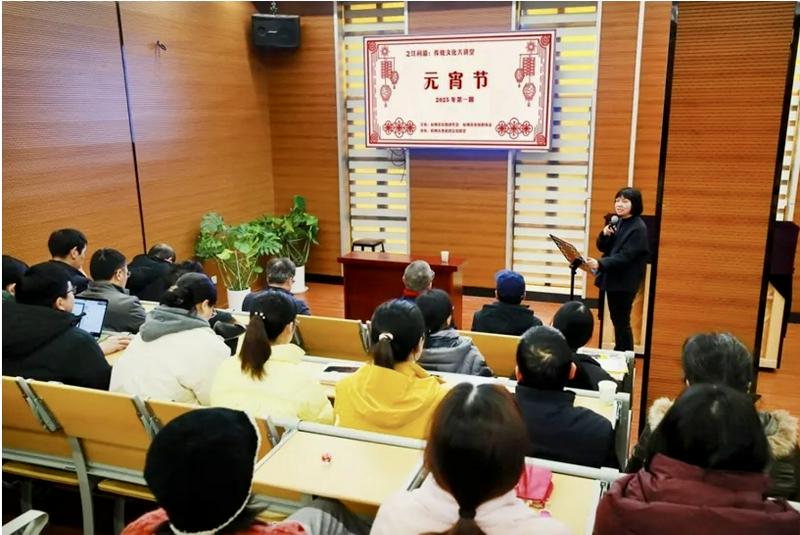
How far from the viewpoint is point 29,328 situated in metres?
2.77

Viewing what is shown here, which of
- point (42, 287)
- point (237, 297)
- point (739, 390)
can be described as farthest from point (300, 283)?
point (739, 390)

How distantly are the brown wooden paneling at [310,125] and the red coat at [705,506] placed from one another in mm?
6437

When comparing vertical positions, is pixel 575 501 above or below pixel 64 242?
below

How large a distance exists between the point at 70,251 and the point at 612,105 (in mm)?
5013

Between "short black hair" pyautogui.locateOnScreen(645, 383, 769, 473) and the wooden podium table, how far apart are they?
421cm

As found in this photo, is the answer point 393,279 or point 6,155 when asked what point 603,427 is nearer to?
point 393,279

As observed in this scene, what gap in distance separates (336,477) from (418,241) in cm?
554

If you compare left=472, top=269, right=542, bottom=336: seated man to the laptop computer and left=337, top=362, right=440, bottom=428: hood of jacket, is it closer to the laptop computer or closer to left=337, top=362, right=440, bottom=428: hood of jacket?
left=337, top=362, right=440, bottom=428: hood of jacket

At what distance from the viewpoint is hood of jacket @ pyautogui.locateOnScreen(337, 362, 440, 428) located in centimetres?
→ 214

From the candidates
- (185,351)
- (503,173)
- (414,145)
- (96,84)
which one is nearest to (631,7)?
(503,173)

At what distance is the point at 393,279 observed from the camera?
5828 mm

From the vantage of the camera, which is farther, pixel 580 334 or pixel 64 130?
pixel 64 130

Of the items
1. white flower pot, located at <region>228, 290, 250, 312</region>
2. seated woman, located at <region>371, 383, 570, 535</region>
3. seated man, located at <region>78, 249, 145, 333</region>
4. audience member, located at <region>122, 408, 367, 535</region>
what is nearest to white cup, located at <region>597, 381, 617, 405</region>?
seated woman, located at <region>371, 383, 570, 535</region>

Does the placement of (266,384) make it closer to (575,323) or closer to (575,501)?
(575,501)
